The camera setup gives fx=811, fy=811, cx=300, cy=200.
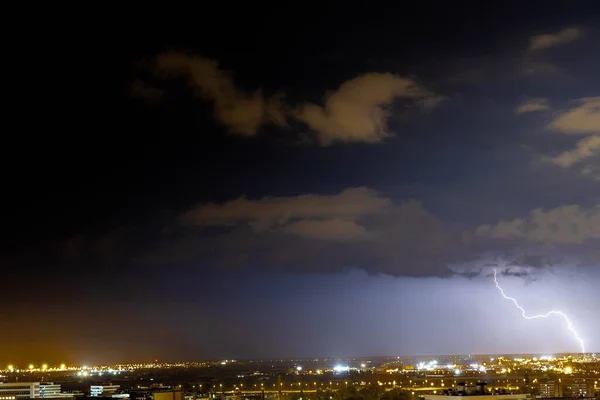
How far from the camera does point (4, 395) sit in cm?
9188

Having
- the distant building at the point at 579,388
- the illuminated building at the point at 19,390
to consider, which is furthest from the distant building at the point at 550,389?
the illuminated building at the point at 19,390

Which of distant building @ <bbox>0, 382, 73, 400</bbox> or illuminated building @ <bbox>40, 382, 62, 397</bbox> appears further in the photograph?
illuminated building @ <bbox>40, 382, 62, 397</bbox>

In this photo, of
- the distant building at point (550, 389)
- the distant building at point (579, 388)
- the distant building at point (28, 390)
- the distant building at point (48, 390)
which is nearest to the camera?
the distant building at point (579, 388)

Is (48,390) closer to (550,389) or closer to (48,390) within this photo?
(48,390)

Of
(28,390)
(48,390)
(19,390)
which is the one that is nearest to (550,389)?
(48,390)

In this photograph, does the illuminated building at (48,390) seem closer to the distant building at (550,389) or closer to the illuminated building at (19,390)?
the illuminated building at (19,390)

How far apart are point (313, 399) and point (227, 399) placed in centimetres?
772

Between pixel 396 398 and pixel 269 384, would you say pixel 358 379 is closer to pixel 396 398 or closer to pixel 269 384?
pixel 269 384

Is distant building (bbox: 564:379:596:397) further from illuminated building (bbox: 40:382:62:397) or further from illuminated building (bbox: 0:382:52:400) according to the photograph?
illuminated building (bbox: 0:382:52:400)

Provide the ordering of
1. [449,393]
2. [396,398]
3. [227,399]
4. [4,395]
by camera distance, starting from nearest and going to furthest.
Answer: [449,393] → [396,398] → [227,399] → [4,395]

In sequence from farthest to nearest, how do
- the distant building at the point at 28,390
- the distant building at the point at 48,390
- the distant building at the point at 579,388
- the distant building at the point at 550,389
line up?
the distant building at the point at 48,390 < the distant building at the point at 28,390 < the distant building at the point at 550,389 < the distant building at the point at 579,388

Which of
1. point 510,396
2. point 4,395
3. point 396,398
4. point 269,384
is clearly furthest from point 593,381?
point 4,395

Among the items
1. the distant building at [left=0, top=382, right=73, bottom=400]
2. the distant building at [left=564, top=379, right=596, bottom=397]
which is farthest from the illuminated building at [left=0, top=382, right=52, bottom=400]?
the distant building at [left=564, top=379, right=596, bottom=397]

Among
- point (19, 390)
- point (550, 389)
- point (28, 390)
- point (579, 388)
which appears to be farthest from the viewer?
point (19, 390)
